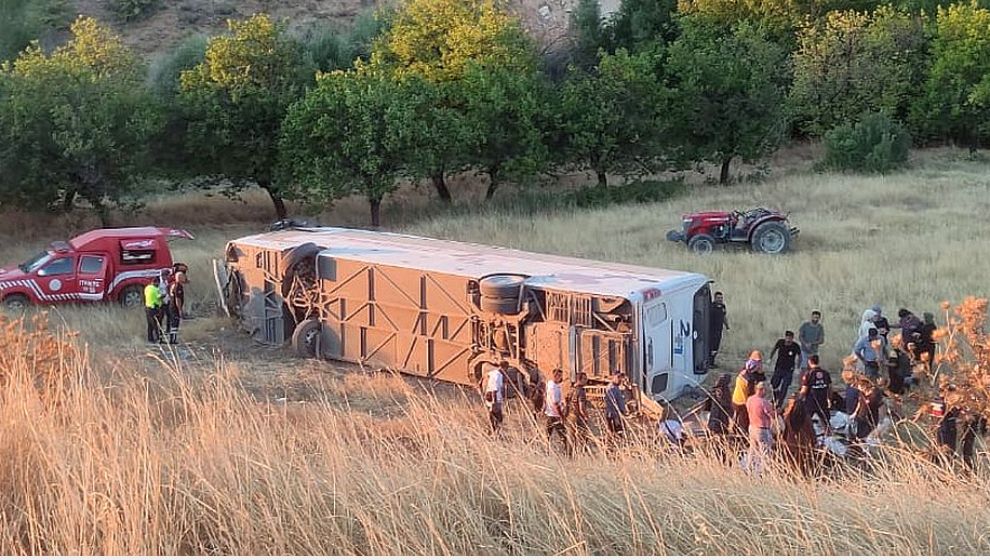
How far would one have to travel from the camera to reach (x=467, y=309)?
13.3m

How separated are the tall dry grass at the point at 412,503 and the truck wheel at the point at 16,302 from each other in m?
15.9

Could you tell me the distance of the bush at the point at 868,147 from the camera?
122 feet

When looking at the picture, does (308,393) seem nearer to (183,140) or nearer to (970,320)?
(970,320)

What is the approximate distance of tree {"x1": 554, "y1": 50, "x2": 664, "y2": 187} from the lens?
34312 mm

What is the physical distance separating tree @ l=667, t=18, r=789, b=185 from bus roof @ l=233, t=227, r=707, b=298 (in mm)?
22180

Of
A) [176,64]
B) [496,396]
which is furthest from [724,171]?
[496,396]

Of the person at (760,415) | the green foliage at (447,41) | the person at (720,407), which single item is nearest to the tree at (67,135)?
the green foliage at (447,41)

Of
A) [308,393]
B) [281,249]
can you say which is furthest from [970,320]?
[281,249]

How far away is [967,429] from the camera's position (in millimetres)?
8031

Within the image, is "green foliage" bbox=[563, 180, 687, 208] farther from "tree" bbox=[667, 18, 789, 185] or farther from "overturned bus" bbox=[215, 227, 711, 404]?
"overturned bus" bbox=[215, 227, 711, 404]

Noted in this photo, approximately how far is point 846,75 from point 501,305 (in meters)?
36.1

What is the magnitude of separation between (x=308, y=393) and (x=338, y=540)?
33.9 ft

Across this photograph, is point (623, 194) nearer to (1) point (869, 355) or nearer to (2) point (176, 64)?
(1) point (869, 355)

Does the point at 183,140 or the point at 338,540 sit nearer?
the point at 338,540
